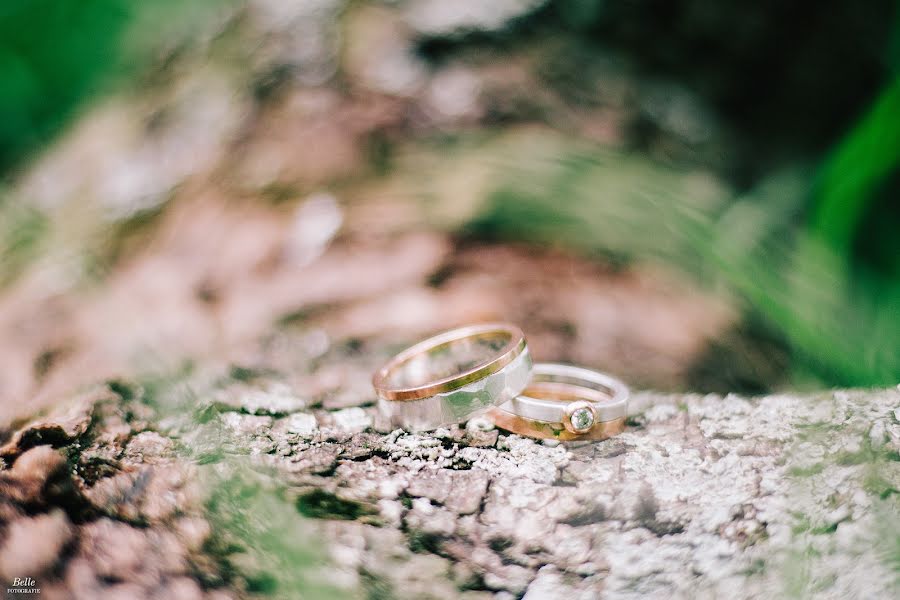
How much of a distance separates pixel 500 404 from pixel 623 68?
1.60 m

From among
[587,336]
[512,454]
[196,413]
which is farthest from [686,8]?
[196,413]

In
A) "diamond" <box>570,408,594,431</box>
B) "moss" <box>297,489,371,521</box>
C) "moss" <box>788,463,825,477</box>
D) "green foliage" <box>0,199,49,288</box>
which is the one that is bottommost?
"moss" <box>297,489,371,521</box>

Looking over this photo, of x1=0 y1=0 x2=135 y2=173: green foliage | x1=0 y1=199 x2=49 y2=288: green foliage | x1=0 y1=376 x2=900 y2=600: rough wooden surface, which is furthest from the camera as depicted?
x1=0 y1=0 x2=135 y2=173: green foliage

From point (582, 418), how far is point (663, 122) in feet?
4.84

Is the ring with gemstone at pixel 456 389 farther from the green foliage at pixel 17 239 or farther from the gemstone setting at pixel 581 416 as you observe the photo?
the green foliage at pixel 17 239

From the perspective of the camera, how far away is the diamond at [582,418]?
→ 149 cm

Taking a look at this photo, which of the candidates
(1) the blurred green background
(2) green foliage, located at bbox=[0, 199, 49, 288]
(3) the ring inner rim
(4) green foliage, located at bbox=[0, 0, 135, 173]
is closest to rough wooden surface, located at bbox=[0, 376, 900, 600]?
(3) the ring inner rim

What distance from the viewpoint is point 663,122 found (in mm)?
2434

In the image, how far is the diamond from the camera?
4.89 ft

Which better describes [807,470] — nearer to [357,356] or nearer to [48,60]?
[357,356]

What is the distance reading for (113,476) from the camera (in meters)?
1.28

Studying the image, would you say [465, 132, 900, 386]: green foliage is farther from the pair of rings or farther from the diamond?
the diamond

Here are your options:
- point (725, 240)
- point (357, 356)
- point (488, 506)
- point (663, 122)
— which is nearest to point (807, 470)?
point (488, 506)

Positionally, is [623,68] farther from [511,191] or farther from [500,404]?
[500,404]
